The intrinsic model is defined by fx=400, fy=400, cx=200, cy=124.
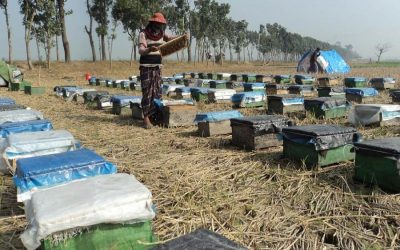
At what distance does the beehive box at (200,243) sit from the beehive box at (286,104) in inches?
259

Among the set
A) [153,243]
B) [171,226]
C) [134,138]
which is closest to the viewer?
[153,243]

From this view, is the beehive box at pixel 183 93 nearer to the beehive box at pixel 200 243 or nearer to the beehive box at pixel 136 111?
the beehive box at pixel 136 111

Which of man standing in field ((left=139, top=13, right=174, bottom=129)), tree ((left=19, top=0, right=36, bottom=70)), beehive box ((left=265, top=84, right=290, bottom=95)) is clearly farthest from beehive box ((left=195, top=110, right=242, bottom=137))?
tree ((left=19, top=0, right=36, bottom=70))

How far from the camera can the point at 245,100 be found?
9.78 metres

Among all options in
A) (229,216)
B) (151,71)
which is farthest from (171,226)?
(151,71)

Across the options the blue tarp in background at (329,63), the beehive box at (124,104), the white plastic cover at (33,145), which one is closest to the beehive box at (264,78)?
the blue tarp in background at (329,63)

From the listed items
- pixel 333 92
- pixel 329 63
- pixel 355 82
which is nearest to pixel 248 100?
pixel 333 92

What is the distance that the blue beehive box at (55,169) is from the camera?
3.02 metres

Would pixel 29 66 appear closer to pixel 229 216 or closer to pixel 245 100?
pixel 245 100

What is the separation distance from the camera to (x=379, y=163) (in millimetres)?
3703

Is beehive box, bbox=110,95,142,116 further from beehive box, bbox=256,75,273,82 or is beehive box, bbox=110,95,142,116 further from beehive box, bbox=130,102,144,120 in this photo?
beehive box, bbox=256,75,273,82

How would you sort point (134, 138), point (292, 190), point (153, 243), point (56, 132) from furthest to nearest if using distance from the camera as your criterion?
point (134, 138)
point (56, 132)
point (292, 190)
point (153, 243)

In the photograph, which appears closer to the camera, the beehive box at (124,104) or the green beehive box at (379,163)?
the green beehive box at (379,163)

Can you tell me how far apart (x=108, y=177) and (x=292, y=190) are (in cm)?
190
